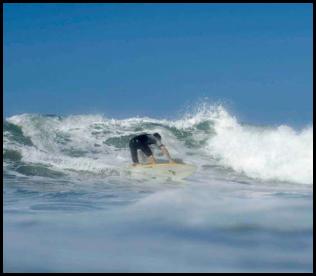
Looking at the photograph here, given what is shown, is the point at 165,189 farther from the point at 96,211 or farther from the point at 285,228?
the point at 285,228

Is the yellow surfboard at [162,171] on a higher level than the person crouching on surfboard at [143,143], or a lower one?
lower

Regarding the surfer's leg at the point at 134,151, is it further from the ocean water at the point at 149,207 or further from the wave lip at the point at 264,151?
the wave lip at the point at 264,151

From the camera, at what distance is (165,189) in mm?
13016

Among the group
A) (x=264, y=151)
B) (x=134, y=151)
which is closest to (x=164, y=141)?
A: (x=264, y=151)

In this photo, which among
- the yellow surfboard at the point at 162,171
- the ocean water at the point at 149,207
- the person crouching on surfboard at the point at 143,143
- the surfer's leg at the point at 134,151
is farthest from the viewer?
the surfer's leg at the point at 134,151

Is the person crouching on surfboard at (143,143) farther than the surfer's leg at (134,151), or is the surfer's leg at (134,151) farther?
the surfer's leg at (134,151)

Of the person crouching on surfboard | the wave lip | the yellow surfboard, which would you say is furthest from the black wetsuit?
the wave lip

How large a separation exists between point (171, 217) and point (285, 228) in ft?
6.45

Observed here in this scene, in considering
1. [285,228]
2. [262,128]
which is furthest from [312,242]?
[262,128]

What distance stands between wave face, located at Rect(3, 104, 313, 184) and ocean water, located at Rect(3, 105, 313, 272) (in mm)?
59

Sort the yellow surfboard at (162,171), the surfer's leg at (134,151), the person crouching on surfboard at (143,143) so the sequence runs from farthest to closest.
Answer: the surfer's leg at (134,151) < the person crouching on surfboard at (143,143) < the yellow surfboard at (162,171)

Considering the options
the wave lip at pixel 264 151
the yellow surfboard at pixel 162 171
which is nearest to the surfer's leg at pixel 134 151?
the yellow surfboard at pixel 162 171

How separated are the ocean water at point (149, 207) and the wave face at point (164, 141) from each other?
6cm

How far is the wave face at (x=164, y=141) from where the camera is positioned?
16.5 m
